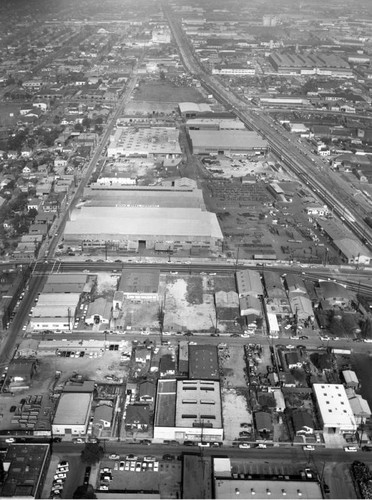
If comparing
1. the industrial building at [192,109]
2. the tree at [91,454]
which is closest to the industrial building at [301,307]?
the tree at [91,454]

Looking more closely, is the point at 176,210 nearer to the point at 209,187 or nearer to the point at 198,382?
the point at 209,187

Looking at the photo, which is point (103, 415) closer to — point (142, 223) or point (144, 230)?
point (144, 230)

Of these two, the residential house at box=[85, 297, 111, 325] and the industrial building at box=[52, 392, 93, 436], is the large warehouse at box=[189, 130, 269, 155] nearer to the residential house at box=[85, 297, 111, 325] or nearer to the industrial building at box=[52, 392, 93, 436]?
the residential house at box=[85, 297, 111, 325]

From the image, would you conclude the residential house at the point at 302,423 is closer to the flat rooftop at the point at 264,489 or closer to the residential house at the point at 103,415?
the flat rooftop at the point at 264,489

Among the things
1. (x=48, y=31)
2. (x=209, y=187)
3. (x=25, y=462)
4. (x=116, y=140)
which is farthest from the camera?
(x=48, y=31)

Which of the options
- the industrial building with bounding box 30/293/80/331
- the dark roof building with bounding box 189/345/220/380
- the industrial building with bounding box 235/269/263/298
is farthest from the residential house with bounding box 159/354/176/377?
the industrial building with bounding box 235/269/263/298

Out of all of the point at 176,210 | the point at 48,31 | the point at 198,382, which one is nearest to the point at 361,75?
the point at 176,210
